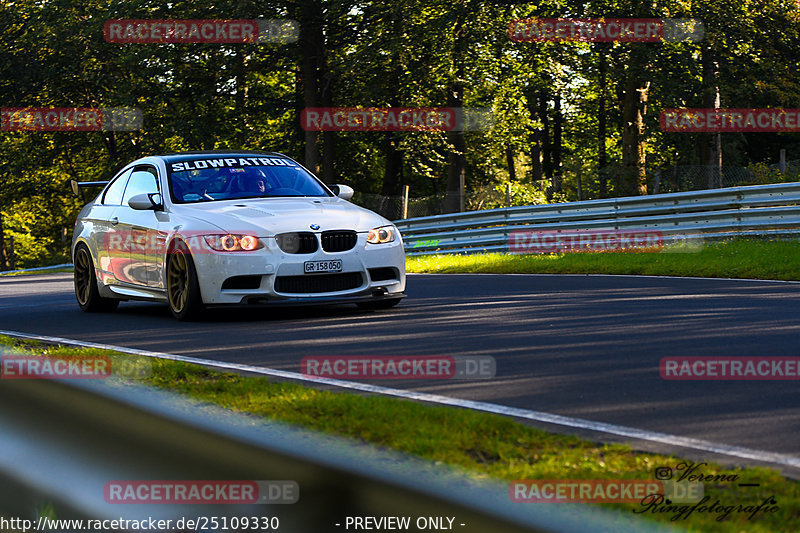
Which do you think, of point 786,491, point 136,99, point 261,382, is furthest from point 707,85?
point 786,491

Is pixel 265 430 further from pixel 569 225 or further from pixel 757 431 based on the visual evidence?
pixel 569 225

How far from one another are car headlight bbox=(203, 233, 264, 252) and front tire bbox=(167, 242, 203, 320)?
12.5 inches

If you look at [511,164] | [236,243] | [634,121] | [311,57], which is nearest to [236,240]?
[236,243]

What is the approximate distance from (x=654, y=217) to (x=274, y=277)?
1050cm

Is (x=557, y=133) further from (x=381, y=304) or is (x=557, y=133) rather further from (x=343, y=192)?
(x=381, y=304)

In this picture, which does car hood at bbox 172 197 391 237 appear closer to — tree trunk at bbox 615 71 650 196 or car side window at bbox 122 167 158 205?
car side window at bbox 122 167 158 205

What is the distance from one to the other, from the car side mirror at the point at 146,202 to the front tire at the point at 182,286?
2.24 ft

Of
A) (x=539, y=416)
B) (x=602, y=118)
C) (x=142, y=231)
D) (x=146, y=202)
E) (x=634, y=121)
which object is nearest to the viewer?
(x=539, y=416)

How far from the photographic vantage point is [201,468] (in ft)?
8.63

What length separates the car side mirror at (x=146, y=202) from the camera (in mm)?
10844

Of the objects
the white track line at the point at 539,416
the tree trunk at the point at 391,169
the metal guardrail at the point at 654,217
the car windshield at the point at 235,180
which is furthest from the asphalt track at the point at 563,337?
the tree trunk at the point at 391,169

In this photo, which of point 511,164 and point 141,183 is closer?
point 141,183

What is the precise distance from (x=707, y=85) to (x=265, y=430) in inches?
1108

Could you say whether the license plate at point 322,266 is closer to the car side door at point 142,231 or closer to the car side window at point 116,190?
the car side door at point 142,231
